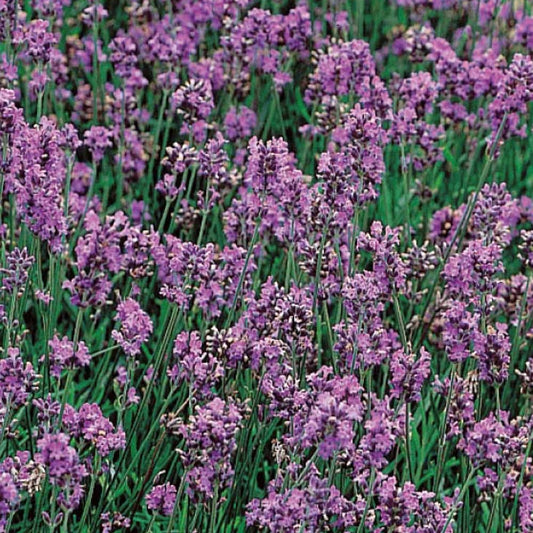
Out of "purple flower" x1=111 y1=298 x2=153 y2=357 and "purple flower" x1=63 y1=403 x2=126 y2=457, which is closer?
"purple flower" x1=63 y1=403 x2=126 y2=457

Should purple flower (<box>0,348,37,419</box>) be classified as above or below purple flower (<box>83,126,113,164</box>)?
below

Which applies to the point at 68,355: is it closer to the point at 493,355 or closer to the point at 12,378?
the point at 12,378

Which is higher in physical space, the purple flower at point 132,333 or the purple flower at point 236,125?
the purple flower at point 236,125

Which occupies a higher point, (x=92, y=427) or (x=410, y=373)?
(x=410, y=373)

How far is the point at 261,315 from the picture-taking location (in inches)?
109

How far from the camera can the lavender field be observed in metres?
2.41

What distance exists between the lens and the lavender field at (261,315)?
2406 millimetres

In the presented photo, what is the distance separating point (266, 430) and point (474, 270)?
2.72ft

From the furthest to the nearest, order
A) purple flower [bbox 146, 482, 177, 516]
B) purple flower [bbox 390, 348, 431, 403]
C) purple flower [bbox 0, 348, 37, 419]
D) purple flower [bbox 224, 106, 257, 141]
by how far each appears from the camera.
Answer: purple flower [bbox 224, 106, 257, 141], purple flower [bbox 146, 482, 177, 516], purple flower [bbox 390, 348, 431, 403], purple flower [bbox 0, 348, 37, 419]

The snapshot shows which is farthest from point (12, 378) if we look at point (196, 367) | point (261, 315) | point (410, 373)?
point (410, 373)

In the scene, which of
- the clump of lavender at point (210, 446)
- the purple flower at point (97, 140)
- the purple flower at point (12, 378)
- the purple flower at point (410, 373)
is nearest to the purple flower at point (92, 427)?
the purple flower at point (12, 378)

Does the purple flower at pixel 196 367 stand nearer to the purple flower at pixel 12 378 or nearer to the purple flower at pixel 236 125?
the purple flower at pixel 12 378

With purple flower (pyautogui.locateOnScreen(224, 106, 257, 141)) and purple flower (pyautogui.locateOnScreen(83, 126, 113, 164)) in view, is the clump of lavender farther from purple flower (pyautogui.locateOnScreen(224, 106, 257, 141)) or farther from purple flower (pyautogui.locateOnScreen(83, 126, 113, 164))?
purple flower (pyautogui.locateOnScreen(224, 106, 257, 141))

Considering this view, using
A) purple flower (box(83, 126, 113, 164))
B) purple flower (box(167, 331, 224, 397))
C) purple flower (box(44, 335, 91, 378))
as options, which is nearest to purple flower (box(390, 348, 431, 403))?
purple flower (box(167, 331, 224, 397))
